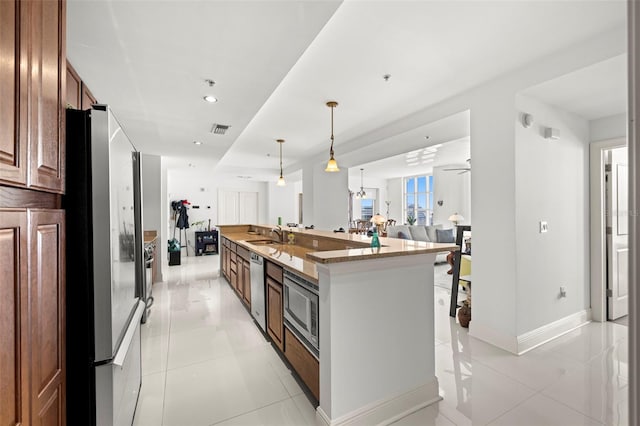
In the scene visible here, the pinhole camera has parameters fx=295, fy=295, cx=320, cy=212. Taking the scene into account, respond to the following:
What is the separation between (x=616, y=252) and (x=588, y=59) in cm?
246

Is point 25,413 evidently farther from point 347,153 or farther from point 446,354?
point 347,153

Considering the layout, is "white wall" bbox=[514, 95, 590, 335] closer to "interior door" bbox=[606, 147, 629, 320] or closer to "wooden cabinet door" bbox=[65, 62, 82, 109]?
"interior door" bbox=[606, 147, 629, 320]

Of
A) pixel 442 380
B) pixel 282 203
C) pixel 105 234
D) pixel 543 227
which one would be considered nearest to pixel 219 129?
pixel 105 234

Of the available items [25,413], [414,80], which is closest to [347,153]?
[414,80]

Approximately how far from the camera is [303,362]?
7.00ft

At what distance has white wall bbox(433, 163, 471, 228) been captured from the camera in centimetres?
859

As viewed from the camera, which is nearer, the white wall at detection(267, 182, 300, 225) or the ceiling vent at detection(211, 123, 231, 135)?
the ceiling vent at detection(211, 123, 231, 135)

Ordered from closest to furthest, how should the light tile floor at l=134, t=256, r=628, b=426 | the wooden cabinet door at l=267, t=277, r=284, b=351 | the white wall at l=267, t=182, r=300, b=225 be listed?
the light tile floor at l=134, t=256, r=628, b=426, the wooden cabinet door at l=267, t=277, r=284, b=351, the white wall at l=267, t=182, r=300, b=225

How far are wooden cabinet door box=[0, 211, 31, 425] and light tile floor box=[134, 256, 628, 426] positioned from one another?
50.1 inches

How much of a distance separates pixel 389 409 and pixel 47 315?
A: 6.09 feet

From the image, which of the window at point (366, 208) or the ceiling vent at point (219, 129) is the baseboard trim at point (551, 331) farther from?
the window at point (366, 208)

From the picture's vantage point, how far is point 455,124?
11.8ft

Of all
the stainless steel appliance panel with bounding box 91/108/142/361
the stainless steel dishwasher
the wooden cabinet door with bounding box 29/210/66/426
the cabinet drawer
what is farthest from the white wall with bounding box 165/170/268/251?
the wooden cabinet door with bounding box 29/210/66/426

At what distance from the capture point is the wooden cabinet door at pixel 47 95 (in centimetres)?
94
